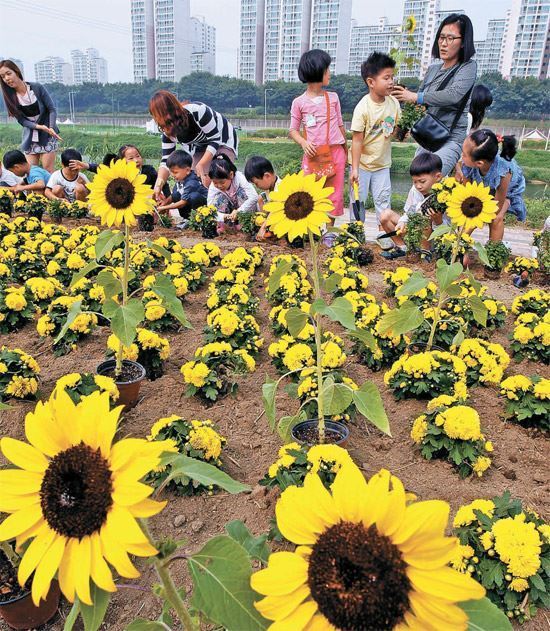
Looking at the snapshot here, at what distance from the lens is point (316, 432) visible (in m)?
2.44

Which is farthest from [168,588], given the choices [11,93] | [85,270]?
[11,93]

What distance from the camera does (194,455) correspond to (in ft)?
7.37

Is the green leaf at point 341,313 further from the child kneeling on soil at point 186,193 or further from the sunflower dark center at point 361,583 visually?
the child kneeling on soil at point 186,193

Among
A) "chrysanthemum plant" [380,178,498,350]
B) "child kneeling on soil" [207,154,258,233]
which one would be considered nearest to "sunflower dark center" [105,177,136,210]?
"chrysanthemum plant" [380,178,498,350]

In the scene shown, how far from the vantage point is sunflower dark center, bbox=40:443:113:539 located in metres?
0.72

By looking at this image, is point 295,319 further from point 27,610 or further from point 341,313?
point 27,610

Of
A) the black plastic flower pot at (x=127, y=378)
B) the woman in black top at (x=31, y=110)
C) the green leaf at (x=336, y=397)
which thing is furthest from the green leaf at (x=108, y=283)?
the woman in black top at (x=31, y=110)

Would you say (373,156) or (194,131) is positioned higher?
(194,131)

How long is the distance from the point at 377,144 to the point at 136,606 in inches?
199

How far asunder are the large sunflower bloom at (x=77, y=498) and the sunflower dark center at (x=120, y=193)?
1.87m

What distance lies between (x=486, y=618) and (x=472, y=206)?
273 centimetres

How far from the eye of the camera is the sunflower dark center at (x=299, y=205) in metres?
2.00

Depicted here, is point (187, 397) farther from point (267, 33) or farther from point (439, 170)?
point (267, 33)

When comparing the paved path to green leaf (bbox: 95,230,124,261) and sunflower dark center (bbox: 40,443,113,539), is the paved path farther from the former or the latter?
sunflower dark center (bbox: 40,443,113,539)
